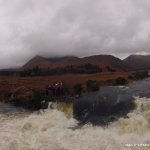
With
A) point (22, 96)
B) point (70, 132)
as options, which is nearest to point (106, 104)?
point (70, 132)

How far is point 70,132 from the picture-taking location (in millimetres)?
21609

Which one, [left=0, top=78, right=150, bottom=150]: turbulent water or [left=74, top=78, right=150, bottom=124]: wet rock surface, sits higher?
[left=74, top=78, right=150, bottom=124]: wet rock surface

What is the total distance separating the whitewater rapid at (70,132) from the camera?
1895 centimetres

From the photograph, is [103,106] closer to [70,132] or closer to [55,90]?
[70,132]

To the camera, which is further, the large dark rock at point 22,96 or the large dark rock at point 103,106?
the large dark rock at point 22,96

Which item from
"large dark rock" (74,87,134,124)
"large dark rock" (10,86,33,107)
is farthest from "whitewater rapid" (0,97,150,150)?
"large dark rock" (10,86,33,107)

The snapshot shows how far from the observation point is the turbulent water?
62.1 feet

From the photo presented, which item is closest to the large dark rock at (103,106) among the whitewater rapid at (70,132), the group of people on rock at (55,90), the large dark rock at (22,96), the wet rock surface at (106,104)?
the wet rock surface at (106,104)

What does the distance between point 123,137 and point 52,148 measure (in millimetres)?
3835

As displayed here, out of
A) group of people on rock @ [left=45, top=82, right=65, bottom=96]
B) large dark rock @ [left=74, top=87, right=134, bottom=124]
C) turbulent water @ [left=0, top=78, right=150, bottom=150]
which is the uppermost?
group of people on rock @ [left=45, top=82, right=65, bottom=96]

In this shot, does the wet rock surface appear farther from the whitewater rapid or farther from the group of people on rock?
the group of people on rock

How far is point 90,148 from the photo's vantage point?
60.6 feet

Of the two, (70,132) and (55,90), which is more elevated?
(55,90)

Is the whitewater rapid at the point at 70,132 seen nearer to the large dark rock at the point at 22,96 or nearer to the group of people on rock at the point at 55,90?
the large dark rock at the point at 22,96
